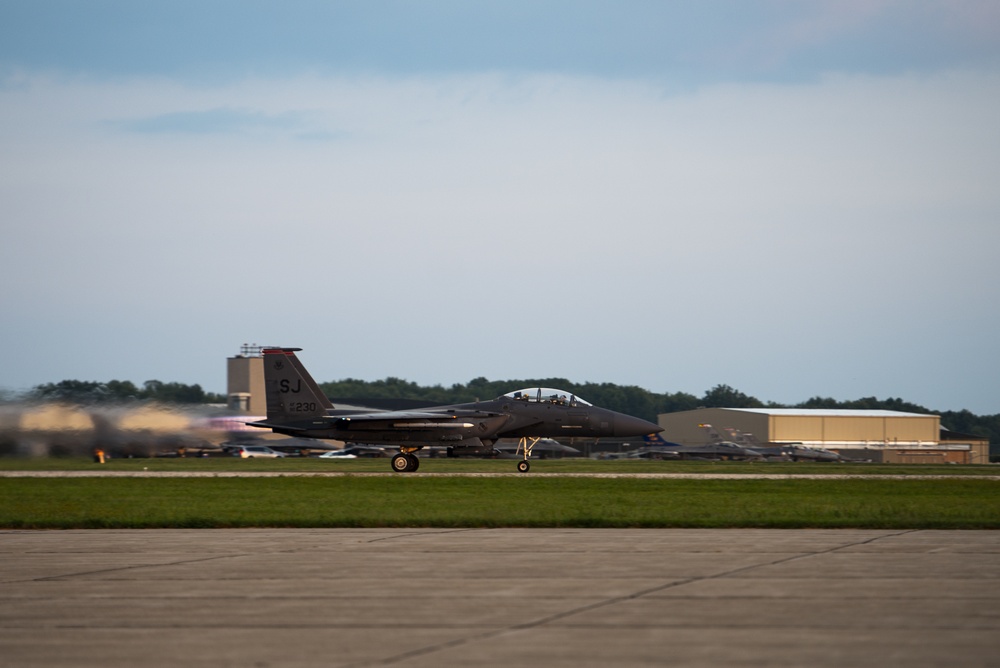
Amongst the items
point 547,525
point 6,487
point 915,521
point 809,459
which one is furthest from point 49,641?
point 809,459

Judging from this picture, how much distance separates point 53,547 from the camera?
14.6 metres

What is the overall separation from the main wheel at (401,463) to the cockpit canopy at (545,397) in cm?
410

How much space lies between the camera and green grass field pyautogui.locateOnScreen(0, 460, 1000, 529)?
1762 cm

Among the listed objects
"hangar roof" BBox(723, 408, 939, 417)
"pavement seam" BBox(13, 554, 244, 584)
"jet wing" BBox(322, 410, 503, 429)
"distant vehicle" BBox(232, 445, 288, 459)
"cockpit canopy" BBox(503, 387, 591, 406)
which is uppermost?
"cockpit canopy" BBox(503, 387, 591, 406)

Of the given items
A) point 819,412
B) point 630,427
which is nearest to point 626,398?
point 819,412

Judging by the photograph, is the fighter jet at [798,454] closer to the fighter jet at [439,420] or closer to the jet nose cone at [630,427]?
the jet nose cone at [630,427]

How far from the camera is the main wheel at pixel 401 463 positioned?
37812mm

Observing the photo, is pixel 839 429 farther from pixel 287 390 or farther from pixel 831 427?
pixel 287 390

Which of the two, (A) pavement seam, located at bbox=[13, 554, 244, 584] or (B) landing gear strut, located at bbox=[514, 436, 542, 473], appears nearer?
(A) pavement seam, located at bbox=[13, 554, 244, 584]

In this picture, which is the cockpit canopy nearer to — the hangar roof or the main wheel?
the main wheel

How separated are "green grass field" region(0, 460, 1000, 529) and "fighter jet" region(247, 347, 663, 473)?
4.93 m

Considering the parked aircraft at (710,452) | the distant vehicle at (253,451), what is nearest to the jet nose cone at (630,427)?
the parked aircraft at (710,452)

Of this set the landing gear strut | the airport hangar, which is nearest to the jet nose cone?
the landing gear strut

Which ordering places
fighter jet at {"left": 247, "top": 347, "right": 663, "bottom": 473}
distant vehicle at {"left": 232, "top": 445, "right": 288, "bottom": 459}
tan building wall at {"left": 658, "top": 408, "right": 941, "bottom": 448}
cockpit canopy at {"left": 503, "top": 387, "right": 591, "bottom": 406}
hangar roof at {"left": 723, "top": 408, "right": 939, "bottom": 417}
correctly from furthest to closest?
1. hangar roof at {"left": 723, "top": 408, "right": 939, "bottom": 417}
2. tan building wall at {"left": 658, "top": 408, "right": 941, "bottom": 448}
3. distant vehicle at {"left": 232, "top": 445, "right": 288, "bottom": 459}
4. cockpit canopy at {"left": 503, "top": 387, "right": 591, "bottom": 406}
5. fighter jet at {"left": 247, "top": 347, "right": 663, "bottom": 473}
